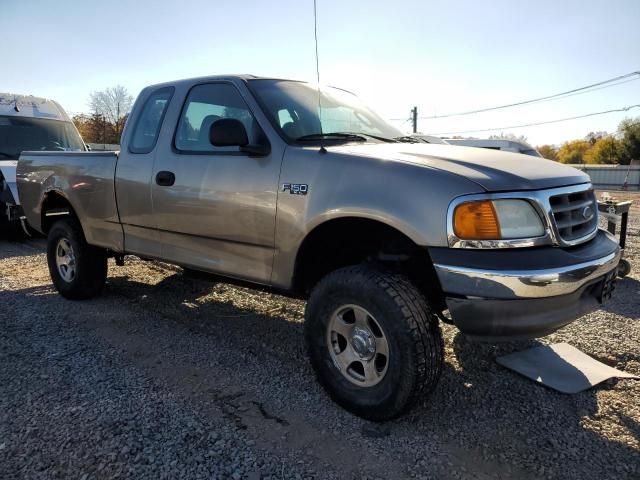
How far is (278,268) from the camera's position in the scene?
3.33 metres

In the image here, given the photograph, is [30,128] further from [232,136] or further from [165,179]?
[232,136]

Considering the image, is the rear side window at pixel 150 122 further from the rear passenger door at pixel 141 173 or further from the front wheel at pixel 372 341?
the front wheel at pixel 372 341

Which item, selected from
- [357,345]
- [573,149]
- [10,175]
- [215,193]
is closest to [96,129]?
[10,175]

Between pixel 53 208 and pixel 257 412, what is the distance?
3867mm

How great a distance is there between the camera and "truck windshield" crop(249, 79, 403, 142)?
3.50m

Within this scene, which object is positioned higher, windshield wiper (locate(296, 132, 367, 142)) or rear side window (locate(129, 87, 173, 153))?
rear side window (locate(129, 87, 173, 153))

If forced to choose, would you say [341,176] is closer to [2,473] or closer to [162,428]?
[162,428]

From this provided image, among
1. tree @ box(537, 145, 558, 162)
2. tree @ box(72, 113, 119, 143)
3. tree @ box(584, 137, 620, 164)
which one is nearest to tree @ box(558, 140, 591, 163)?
tree @ box(537, 145, 558, 162)

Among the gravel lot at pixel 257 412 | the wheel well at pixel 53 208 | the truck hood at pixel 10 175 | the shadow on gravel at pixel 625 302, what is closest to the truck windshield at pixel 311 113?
the gravel lot at pixel 257 412

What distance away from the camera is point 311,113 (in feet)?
12.0

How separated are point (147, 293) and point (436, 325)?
3.89m

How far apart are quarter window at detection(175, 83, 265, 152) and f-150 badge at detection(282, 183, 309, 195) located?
582 mm

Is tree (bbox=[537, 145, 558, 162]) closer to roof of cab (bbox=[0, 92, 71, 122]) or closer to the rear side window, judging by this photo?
roof of cab (bbox=[0, 92, 71, 122])

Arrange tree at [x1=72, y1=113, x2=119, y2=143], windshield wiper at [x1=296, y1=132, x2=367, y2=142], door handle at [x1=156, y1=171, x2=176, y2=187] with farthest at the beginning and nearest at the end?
tree at [x1=72, y1=113, x2=119, y2=143] < door handle at [x1=156, y1=171, x2=176, y2=187] < windshield wiper at [x1=296, y1=132, x2=367, y2=142]
